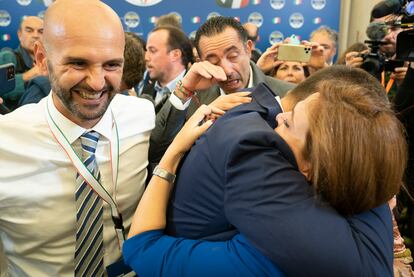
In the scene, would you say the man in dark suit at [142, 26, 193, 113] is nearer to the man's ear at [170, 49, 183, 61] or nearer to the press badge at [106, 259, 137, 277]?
the man's ear at [170, 49, 183, 61]

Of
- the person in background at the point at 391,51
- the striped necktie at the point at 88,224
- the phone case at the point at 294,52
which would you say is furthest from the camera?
the phone case at the point at 294,52

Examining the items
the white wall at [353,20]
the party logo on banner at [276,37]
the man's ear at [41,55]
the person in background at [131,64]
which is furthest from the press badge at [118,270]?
the white wall at [353,20]

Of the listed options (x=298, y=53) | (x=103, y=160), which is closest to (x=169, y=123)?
(x=103, y=160)

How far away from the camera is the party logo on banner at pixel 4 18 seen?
13.7ft

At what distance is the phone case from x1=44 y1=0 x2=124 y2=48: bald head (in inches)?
51.3

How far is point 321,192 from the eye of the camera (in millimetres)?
789

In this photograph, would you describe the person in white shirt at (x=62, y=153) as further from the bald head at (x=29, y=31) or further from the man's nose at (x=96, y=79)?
the bald head at (x=29, y=31)

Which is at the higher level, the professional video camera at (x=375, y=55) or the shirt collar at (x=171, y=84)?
the professional video camera at (x=375, y=55)

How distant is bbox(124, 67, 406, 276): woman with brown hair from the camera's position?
73 centimetres

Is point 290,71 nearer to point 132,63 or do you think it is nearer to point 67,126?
point 132,63

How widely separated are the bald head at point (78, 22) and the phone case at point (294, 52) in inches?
51.3

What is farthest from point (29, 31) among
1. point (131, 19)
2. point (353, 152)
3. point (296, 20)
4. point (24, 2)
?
point (353, 152)

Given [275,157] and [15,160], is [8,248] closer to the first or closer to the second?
[15,160]

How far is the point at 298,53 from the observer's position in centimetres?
225
